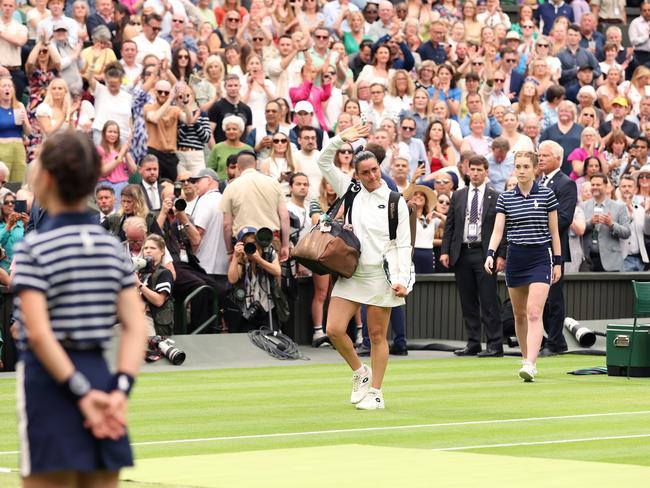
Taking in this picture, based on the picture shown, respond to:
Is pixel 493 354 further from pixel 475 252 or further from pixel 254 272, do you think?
pixel 254 272

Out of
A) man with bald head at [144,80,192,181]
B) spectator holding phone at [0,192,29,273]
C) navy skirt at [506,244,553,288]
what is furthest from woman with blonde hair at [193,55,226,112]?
navy skirt at [506,244,553,288]

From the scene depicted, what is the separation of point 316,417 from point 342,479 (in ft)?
10.4

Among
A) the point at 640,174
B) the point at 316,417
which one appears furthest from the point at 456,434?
the point at 640,174

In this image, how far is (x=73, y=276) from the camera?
16.2ft

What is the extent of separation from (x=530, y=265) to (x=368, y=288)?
305 centimetres

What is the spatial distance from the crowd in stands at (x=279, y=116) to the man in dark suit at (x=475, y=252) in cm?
134

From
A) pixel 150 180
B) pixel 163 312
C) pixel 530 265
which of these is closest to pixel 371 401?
pixel 530 265

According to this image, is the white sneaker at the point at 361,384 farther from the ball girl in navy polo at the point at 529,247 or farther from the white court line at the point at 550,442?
the ball girl in navy polo at the point at 529,247

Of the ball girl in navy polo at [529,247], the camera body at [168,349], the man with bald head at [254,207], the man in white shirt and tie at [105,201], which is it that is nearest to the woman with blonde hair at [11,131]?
the man in white shirt and tie at [105,201]

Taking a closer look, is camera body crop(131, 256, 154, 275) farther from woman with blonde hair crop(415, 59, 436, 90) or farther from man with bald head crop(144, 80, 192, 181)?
woman with blonde hair crop(415, 59, 436, 90)

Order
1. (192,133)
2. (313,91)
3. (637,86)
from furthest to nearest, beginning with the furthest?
(637,86), (313,91), (192,133)

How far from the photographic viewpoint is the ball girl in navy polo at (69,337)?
482 centimetres

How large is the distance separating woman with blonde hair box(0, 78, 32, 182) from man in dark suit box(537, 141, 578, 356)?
6.30 meters

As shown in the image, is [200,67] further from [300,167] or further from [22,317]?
[22,317]
